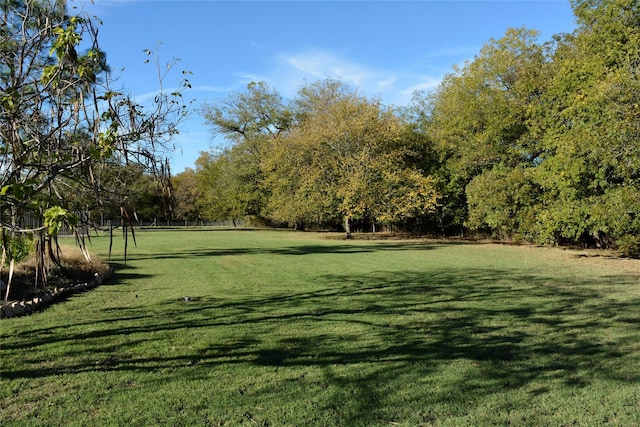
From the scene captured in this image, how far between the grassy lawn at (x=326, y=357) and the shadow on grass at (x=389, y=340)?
0.09 ft

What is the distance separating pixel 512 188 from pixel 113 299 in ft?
64.2

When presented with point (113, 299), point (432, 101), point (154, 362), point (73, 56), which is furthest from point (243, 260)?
point (432, 101)

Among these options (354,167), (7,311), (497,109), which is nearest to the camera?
(7,311)

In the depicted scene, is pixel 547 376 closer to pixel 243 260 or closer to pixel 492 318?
pixel 492 318

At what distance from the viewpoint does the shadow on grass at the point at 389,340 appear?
430 centimetres

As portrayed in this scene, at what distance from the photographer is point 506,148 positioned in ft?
83.1

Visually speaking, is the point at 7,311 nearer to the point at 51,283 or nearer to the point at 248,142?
the point at 51,283

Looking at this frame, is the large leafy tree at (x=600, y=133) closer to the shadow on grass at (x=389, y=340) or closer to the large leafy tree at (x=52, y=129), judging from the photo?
the shadow on grass at (x=389, y=340)

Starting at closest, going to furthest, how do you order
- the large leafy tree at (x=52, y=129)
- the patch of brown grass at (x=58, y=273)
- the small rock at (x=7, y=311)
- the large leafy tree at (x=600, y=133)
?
1. the large leafy tree at (x=52, y=129)
2. the small rock at (x=7, y=311)
3. the patch of brown grass at (x=58, y=273)
4. the large leafy tree at (x=600, y=133)

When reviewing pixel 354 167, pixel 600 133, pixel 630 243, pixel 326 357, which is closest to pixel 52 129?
pixel 326 357

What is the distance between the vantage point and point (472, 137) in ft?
87.3

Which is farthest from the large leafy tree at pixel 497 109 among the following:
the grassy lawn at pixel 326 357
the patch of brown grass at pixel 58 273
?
the patch of brown grass at pixel 58 273

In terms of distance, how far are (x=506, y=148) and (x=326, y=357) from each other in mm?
23307

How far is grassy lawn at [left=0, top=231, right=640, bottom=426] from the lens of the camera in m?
3.61
